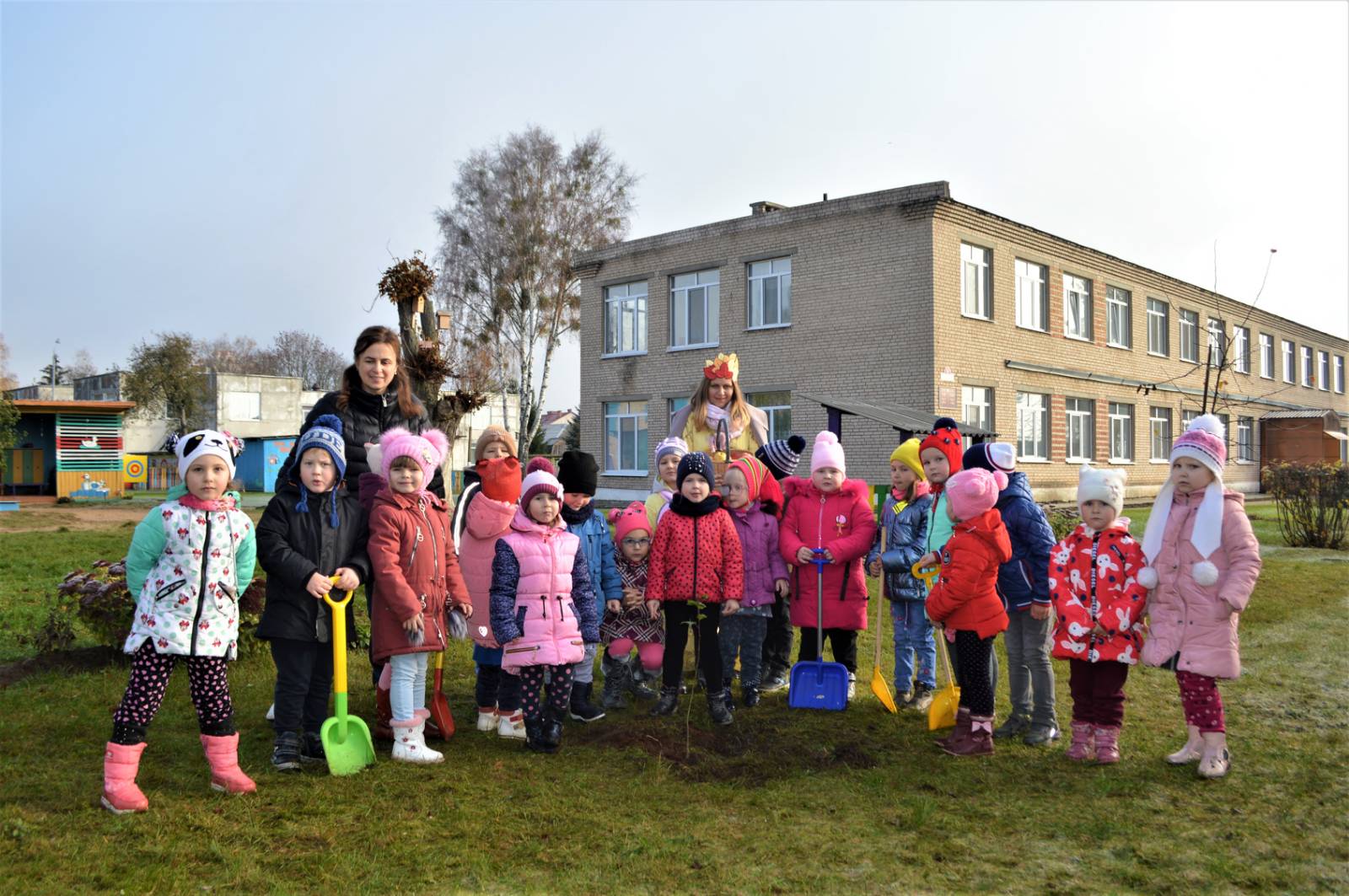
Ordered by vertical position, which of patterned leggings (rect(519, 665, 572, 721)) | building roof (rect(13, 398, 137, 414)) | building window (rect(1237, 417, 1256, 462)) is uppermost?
building roof (rect(13, 398, 137, 414))

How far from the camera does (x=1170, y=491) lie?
16.3 feet

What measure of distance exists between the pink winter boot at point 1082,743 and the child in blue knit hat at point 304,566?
367 centimetres

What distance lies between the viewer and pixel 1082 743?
503 cm

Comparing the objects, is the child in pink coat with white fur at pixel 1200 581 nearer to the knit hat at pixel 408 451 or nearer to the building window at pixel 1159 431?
the knit hat at pixel 408 451

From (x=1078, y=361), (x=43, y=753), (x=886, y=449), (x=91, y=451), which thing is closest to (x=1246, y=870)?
(x=43, y=753)

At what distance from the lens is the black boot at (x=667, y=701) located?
5.73m

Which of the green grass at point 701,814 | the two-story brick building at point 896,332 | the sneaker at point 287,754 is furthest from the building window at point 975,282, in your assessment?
the sneaker at point 287,754

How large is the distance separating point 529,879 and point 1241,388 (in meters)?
39.3

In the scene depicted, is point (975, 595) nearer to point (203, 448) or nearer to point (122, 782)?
point (203, 448)

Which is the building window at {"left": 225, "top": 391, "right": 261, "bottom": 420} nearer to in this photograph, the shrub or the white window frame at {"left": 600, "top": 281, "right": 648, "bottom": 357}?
the white window frame at {"left": 600, "top": 281, "right": 648, "bottom": 357}

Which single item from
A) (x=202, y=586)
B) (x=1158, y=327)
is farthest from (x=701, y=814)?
(x=1158, y=327)

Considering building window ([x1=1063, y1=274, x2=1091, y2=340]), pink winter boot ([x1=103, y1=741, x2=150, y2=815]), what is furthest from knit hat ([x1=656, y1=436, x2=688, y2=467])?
building window ([x1=1063, y1=274, x2=1091, y2=340])

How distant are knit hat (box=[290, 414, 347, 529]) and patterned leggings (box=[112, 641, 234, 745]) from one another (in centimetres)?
79

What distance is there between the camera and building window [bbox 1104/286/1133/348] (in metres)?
27.5
